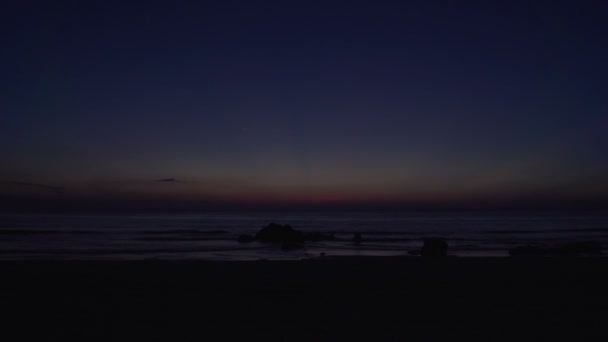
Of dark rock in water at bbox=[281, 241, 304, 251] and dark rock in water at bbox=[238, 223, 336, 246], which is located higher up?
dark rock in water at bbox=[238, 223, 336, 246]

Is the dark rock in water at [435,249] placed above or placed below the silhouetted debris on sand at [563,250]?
above

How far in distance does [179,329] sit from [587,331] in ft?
22.0

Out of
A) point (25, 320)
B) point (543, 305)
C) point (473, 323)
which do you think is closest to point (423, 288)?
point (543, 305)

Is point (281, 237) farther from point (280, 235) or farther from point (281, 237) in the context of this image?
point (280, 235)

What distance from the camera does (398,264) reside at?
17156mm

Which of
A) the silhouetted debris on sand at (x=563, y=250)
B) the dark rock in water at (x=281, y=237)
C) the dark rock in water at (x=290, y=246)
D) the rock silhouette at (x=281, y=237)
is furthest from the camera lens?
the dark rock in water at (x=281, y=237)

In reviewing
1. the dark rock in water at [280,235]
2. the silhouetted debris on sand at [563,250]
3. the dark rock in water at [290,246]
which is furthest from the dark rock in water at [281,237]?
the silhouetted debris on sand at [563,250]

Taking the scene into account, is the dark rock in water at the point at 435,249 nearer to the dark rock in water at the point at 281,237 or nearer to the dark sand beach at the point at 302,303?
the dark sand beach at the point at 302,303

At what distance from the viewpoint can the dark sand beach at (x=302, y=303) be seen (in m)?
Result: 7.45

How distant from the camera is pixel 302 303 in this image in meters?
9.70

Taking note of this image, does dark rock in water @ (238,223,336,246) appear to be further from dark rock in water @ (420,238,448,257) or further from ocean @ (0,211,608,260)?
dark rock in water @ (420,238,448,257)

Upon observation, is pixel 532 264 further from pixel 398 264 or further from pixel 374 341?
pixel 374 341

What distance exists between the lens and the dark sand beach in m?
7.45

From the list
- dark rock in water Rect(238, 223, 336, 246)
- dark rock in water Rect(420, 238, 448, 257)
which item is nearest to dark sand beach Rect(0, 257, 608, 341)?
dark rock in water Rect(420, 238, 448, 257)
